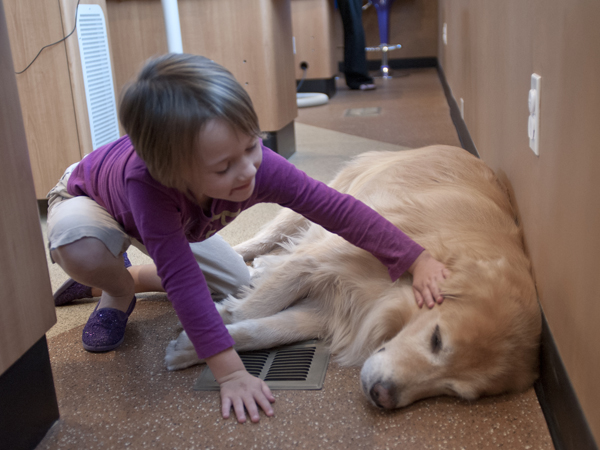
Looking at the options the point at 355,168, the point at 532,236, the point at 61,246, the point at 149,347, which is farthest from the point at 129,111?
the point at 355,168

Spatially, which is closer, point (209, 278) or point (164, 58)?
point (164, 58)

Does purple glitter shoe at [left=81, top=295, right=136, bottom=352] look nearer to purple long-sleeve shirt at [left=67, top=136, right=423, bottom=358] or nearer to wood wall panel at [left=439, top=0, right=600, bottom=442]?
purple long-sleeve shirt at [left=67, top=136, right=423, bottom=358]

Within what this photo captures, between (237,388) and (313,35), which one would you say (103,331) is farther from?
(313,35)

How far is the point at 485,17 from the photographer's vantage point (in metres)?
2.24

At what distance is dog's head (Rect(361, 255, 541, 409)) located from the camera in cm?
113

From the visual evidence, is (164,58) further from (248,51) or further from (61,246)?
(248,51)

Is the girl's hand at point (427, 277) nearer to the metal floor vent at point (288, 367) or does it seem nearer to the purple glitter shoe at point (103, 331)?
the metal floor vent at point (288, 367)

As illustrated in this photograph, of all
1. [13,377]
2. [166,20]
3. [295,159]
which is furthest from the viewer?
[295,159]

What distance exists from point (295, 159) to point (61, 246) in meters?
2.08

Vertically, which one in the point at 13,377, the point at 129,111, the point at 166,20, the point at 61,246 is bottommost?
the point at 13,377

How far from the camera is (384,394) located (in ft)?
3.67

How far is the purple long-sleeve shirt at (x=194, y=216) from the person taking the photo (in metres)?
1.15

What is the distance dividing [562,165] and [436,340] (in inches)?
16.7

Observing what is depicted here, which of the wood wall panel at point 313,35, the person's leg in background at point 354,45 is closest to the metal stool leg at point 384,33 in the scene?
the person's leg in background at point 354,45
